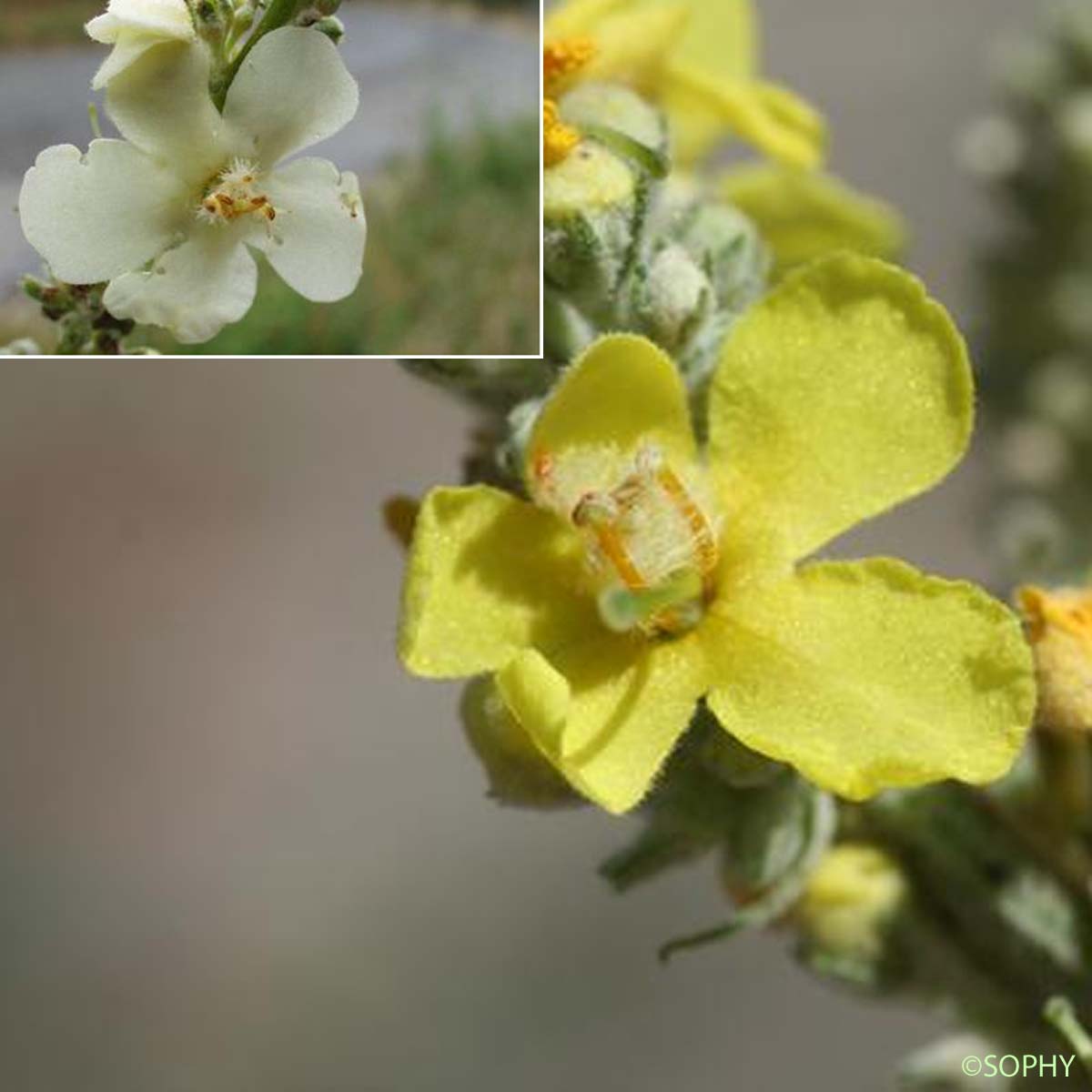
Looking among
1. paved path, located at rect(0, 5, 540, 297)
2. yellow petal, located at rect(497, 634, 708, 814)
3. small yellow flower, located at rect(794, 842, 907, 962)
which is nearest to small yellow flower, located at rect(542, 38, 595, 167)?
paved path, located at rect(0, 5, 540, 297)

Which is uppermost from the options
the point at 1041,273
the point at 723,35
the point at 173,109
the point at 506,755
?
the point at 173,109

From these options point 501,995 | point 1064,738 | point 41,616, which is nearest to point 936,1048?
point 1064,738

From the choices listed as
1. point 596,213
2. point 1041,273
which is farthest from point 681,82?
point 1041,273

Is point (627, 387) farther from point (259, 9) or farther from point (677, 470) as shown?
point (259, 9)

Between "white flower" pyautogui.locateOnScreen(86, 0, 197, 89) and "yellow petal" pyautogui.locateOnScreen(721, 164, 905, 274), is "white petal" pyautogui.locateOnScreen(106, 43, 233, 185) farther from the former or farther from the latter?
"yellow petal" pyautogui.locateOnScreen(721, 164, 905, 274)

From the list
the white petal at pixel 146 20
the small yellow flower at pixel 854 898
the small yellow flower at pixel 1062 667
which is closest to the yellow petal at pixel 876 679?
the small yellow flower at pixel 1062 667

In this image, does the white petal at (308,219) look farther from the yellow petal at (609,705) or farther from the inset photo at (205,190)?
the yellow petal at (609,705)

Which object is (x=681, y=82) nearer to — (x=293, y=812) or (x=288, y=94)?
(x=288, y=94)
